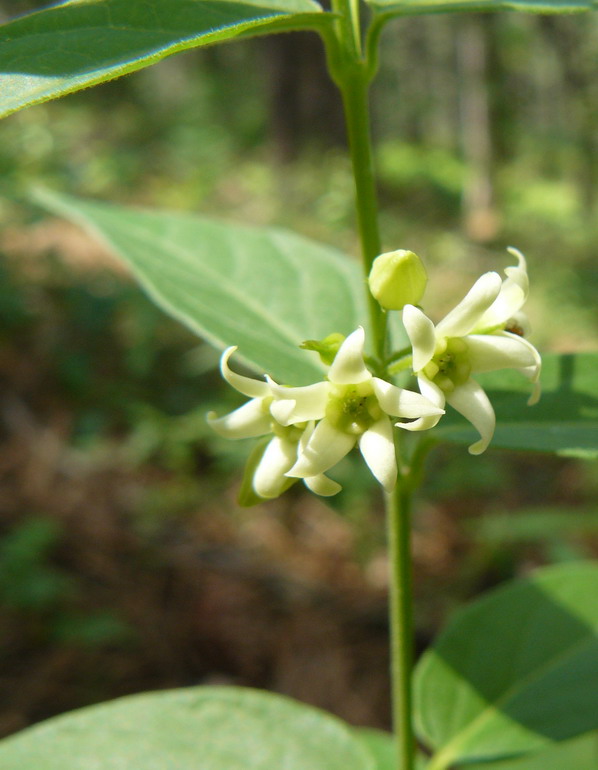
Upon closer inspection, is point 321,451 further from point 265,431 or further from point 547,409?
point 547,409

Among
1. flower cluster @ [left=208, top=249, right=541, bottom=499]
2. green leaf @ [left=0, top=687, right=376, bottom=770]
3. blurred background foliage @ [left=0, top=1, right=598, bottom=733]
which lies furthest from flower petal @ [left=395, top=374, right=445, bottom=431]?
blurred background foliage @ [left=0, top=1, right=598, bottom=733]

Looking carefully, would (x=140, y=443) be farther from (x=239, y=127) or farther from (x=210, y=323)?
(x=239, y=127)

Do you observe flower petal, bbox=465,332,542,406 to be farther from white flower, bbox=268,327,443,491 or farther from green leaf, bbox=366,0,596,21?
green leaf, bbox=366,0,596,21

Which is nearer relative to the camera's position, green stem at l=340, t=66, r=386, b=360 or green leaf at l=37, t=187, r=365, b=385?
green stem at l=340, t=66, r=386, b=360

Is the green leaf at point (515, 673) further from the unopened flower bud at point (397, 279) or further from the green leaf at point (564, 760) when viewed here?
the unopened flower bud at point (397, 279)

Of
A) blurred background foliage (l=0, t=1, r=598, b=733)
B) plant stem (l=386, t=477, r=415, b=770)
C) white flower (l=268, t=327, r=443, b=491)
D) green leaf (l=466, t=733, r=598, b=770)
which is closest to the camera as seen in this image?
white flower (l=268, t=327, r=443, b=491)

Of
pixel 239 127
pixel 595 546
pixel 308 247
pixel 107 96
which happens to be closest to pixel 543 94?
pixel 239 127

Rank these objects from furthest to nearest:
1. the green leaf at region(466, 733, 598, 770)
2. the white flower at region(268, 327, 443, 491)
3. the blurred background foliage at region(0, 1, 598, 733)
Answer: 1. the blurred background foliage at region(0, 1, 598, 733)
2. the green leaf at region(466, 733, 598, 770)
3. the white flower at region(268, 327, 443, 491)

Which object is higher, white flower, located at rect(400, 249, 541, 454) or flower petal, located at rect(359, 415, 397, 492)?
white flower, located at rect(400, 249, 541, 454)
